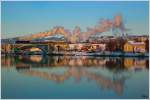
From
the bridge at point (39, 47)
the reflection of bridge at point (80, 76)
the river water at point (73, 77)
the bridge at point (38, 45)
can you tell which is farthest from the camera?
the bridge at point (39, 47)

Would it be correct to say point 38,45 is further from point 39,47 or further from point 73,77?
point 73,77

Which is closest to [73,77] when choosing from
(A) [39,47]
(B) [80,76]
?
(B) [80,76]

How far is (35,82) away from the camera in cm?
310

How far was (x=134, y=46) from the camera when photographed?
337cm

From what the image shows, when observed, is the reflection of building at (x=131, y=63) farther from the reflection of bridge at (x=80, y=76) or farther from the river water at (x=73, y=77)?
the reflection of bridge at (x=80, y=76)

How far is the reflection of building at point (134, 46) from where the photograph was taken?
325 centimetres

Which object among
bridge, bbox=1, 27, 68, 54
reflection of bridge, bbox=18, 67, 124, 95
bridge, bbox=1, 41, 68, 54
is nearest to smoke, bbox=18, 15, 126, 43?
bridge, bbox=1, 27, 68, 54

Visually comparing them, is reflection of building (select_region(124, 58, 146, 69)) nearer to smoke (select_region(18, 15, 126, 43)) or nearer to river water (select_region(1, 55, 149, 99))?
river water (select_region(1, 55, 149, 99))

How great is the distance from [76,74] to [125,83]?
0.50 meters

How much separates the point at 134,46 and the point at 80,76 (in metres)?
0.64

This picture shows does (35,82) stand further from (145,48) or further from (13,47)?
(145,48)

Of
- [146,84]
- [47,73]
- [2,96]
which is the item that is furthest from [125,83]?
[2,96]

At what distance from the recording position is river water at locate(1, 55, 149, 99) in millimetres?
2748

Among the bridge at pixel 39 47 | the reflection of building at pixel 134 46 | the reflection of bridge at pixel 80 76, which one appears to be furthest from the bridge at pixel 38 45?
the reflection of building at pixel 134 46
